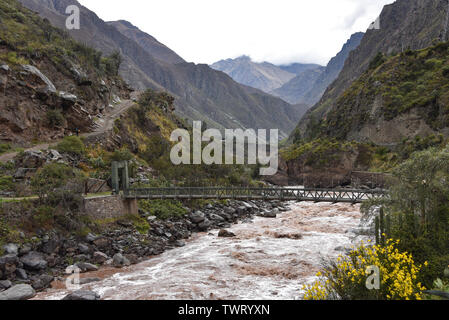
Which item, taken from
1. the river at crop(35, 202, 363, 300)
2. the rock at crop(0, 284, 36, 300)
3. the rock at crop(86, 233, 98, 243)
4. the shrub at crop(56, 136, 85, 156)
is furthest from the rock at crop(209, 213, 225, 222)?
the rock at crop(0, 284, 36, 300)

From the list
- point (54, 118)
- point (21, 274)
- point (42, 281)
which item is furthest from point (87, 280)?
point (54, 118)

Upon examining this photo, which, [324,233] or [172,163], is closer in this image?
[324,233]

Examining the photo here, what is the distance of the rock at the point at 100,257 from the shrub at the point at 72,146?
58.9ft

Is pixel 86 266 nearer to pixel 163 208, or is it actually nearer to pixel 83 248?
pixel 83 248

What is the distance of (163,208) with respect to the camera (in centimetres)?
3002

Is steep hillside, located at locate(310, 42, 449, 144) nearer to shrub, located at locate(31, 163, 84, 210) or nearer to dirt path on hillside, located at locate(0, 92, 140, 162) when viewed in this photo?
dirt path on hillside, located at locate(0, 92, 140, 162)

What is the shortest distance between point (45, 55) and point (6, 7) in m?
14.2

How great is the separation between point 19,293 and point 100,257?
5.75m

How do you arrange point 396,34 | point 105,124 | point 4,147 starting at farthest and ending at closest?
point 396,34 → point 105,124 → point 4,147

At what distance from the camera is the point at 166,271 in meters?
17.8

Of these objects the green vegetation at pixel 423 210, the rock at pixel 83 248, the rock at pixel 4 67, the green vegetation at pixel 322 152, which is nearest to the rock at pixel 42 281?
the rock at pixel 83 248

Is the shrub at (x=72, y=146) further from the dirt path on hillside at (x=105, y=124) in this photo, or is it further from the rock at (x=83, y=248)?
the rock at (x=83, y=248)
